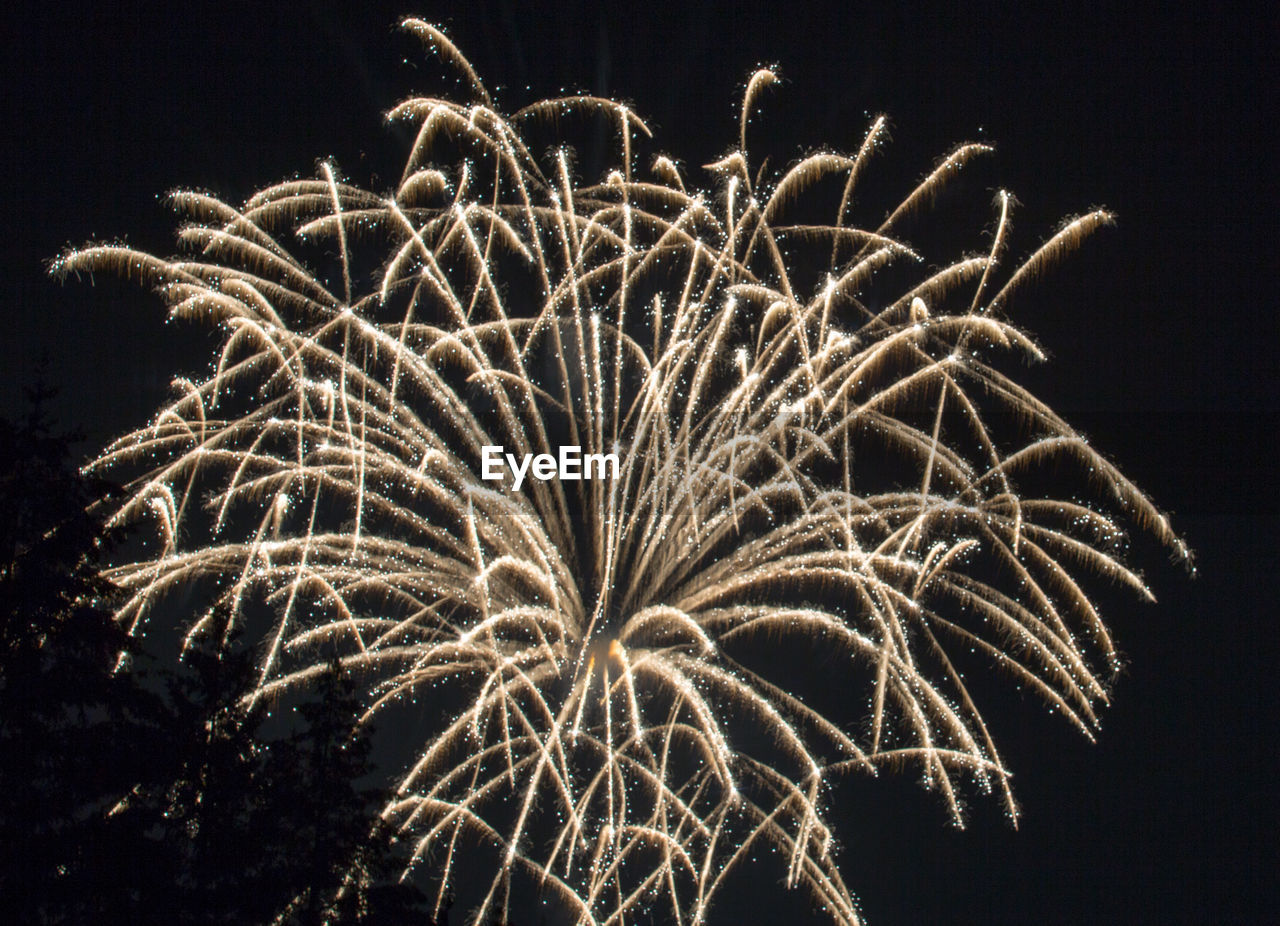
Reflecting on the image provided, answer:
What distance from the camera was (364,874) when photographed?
14750 millimetres

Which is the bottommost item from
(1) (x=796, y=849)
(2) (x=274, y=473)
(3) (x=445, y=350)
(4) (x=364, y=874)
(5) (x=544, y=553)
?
(1) (x=796, y=849)

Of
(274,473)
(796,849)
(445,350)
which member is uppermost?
(445,350)

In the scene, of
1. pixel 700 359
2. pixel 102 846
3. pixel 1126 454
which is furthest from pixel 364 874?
pixel 1126 454

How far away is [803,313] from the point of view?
19.7 m

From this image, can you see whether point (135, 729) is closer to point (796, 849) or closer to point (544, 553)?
point (544, 553)

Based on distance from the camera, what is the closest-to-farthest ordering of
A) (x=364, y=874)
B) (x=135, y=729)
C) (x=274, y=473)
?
(x=135, y=729), (x=364, y=874), (x=274, y=473)

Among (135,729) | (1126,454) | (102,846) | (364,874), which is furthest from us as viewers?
(1126,454)

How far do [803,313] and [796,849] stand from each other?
9.26 metres

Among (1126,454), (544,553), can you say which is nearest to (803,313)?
(544,553)

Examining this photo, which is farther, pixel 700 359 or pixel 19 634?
pixel 700 359

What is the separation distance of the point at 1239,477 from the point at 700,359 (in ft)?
39.9

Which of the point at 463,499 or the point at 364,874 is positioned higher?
the point at 463,499

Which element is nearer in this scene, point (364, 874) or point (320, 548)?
point (364, 874)

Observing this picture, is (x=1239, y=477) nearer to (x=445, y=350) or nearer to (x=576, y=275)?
(x=576, y=275)
